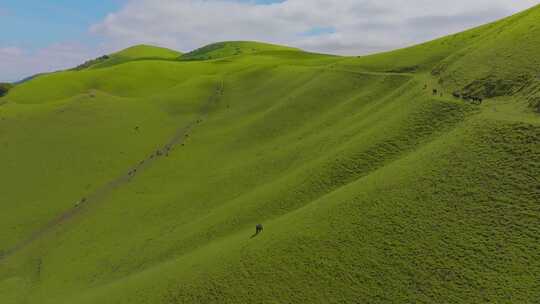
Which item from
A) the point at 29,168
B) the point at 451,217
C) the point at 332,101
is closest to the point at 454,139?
the point at 451,217

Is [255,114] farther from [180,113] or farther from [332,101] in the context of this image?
[180,113]

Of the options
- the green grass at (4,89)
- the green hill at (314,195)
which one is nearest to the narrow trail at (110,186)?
the green hill at (314,195)

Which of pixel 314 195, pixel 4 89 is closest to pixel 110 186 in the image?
pixel 314 195

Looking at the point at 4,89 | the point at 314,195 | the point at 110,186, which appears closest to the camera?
the point at 314,195

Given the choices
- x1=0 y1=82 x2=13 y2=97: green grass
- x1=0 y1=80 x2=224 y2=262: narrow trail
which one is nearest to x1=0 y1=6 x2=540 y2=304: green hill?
x1=0 y1=80 x2=224 y2=262: narrow trail

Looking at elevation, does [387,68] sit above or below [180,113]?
above

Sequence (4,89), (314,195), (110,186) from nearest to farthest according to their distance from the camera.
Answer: (314,195) < (110,186) < (4,89)

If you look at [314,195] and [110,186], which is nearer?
[314,195]

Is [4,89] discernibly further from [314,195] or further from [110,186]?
[314,195]
